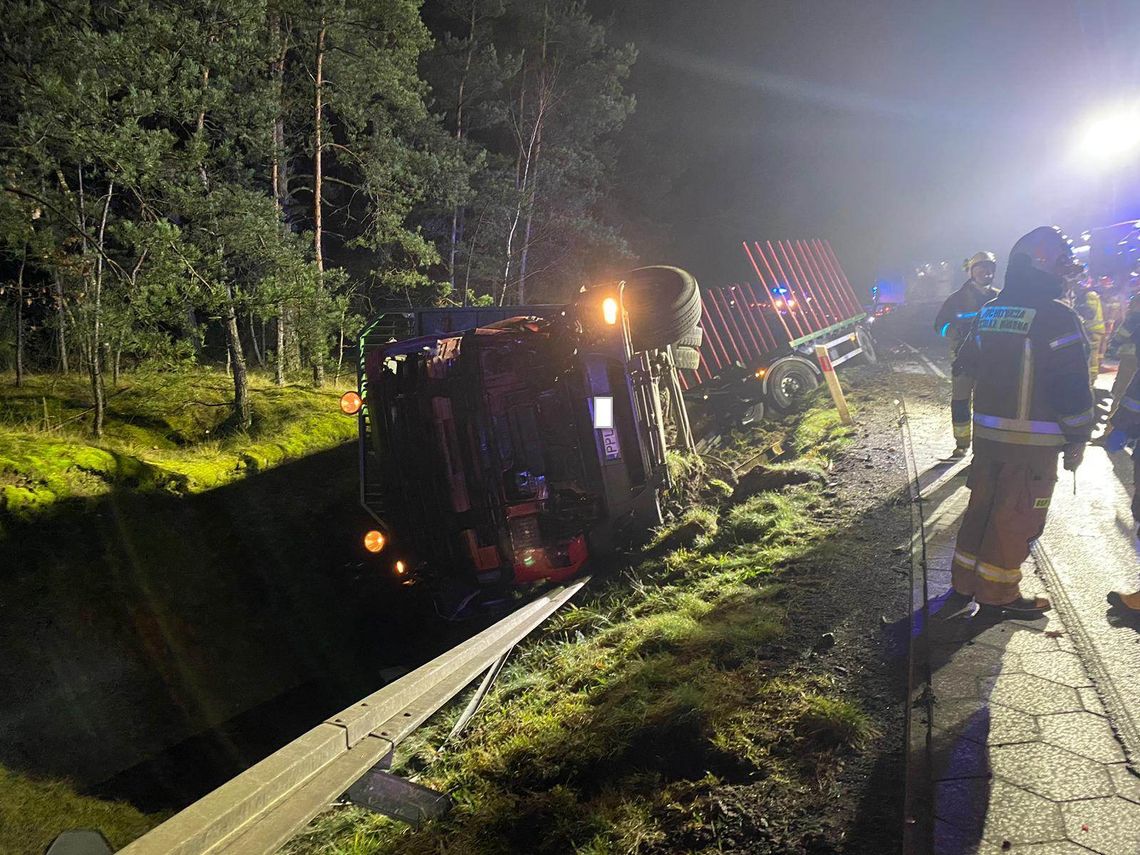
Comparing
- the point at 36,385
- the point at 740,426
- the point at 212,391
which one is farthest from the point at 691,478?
the point at 36,385

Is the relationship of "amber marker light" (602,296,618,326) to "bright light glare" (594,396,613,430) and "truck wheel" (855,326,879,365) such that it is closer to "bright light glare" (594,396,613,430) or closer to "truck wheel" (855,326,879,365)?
"bright light glare" (594,396,613,430)

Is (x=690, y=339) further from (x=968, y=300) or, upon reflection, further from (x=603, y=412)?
(x=968, y=300)

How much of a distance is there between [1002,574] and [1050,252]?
5.62ft

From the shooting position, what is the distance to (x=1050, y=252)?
320cm

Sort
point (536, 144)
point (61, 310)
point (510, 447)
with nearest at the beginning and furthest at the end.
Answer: point (510, 447) < point (61, 310) < point (536, 144)

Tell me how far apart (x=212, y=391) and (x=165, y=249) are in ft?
9.28

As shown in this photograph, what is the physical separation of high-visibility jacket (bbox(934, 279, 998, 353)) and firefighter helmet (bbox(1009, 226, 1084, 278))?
3.37m

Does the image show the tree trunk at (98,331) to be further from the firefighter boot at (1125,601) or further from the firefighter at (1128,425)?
the firefighter at (1128,425)

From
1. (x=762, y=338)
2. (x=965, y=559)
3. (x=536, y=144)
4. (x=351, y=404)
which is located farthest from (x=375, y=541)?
(x=536, y=144)

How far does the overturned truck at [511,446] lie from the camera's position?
4.51m

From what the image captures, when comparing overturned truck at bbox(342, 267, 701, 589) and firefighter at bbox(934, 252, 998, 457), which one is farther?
firefighter at bbox(934, 252, 998, 457)

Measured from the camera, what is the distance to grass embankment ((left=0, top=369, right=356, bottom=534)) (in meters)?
5.51

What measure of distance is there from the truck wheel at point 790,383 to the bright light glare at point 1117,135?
21585mm

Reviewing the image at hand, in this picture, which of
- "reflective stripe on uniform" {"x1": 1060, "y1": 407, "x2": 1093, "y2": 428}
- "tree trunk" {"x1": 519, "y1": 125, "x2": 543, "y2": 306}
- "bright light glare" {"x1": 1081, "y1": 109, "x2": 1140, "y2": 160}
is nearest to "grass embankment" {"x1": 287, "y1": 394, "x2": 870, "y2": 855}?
"reflective stripe on uniform" {"x1": 1060, "y1": 407, "x2": 1093, "y2": 428}
